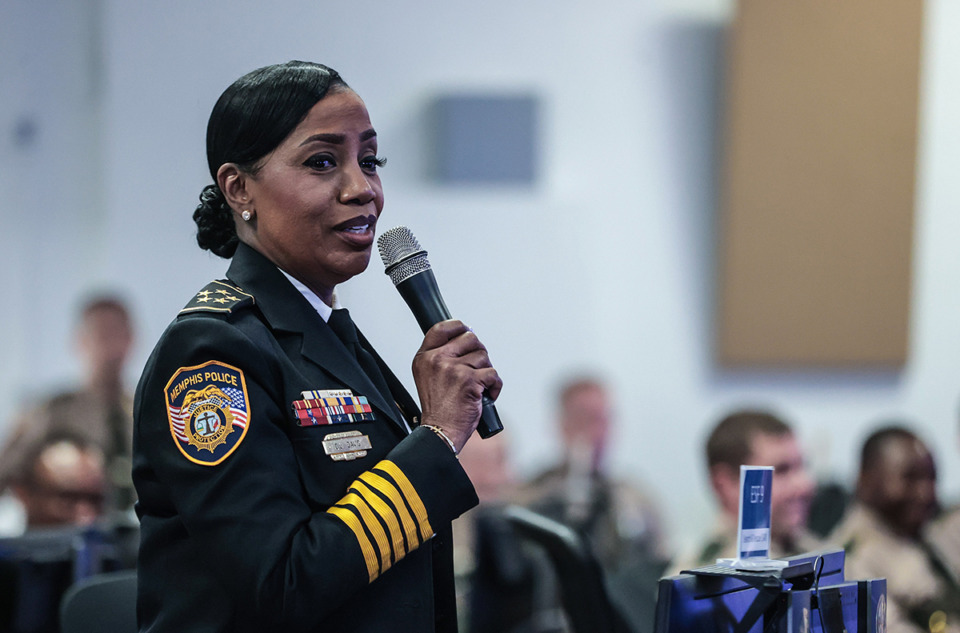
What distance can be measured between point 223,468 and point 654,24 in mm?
5128

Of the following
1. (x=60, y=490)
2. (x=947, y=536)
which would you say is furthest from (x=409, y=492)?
(x=947, y=536)

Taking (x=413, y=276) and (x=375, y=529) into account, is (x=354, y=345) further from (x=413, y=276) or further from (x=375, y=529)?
(x=375, y=529)

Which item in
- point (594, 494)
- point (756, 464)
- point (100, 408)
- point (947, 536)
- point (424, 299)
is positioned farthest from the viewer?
point (594, 494)

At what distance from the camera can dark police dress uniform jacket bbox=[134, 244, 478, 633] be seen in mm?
1174

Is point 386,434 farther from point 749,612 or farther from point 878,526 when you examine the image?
point 878,526

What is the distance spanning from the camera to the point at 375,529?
48.1 inches

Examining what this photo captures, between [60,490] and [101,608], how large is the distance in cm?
160

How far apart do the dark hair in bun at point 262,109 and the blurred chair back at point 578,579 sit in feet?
4.21

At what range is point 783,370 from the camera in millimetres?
5895

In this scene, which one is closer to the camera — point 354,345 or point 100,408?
point 354,345

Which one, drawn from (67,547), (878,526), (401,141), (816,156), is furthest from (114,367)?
(816,156)

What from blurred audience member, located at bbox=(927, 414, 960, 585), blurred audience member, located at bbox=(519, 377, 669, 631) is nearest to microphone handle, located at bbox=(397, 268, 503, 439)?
blurred audience member, located at bbox=(519, 377, 669, 631)

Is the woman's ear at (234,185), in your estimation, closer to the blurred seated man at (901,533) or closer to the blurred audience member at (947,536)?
the blurred seated man at (901,533)

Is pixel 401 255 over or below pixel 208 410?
over
